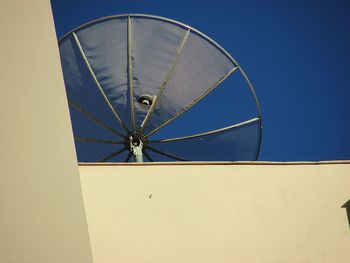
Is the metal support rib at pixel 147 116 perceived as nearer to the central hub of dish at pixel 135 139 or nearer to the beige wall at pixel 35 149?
the central hub of dish at pixel 135 139

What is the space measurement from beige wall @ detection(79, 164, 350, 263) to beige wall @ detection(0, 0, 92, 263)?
1.84 metres

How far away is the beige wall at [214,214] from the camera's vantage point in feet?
11.4

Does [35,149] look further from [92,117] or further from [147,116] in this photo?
[92,117]

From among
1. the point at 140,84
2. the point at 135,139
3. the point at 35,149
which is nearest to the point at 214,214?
the point at 35,149

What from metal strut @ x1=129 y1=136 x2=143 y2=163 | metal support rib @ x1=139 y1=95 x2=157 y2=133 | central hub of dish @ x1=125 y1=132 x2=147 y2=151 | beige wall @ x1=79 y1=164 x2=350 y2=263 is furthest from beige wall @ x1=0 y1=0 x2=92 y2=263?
central hub of dish @ x1=125 y1=132 x2=147 y2=151

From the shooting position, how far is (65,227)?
1530 mm

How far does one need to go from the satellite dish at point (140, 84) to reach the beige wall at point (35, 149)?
553 centimetres

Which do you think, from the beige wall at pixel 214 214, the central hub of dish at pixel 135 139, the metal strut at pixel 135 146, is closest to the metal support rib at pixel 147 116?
the central hub of dish at pixel 135 139

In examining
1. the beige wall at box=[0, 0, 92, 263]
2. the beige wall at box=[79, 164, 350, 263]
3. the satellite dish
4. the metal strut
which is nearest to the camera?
the beige wall at box=[0, 0, 92, 263]

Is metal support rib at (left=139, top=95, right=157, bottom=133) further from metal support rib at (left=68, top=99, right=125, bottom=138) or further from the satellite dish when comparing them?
metal support rib at (left=68, top=99, right=125, bottom=138)

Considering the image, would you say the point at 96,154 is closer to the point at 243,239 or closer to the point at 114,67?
the point at 114,67

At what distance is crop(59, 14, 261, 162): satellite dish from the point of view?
6.90m

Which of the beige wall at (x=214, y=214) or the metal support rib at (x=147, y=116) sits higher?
the metal support rib at (x=147, y=116)

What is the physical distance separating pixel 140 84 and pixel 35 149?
5.68 metres
